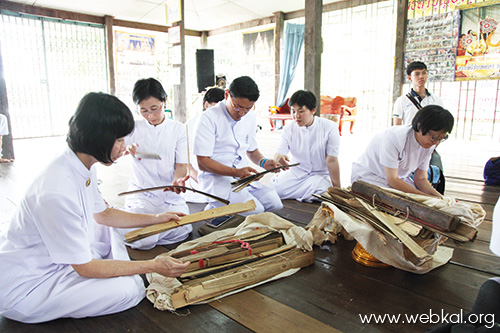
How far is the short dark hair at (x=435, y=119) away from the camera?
81.0 inches

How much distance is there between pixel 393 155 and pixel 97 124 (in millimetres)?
1866

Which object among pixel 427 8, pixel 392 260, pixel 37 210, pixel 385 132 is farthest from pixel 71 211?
pixel 427 8

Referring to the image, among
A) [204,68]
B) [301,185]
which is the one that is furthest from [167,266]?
[204,68]

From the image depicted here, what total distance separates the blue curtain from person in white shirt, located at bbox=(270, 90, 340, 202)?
5.47m

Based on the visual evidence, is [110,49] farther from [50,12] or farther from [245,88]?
[245,88]

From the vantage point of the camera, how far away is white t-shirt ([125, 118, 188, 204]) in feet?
7.68

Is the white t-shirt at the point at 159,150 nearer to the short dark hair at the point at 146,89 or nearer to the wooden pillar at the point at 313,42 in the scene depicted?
the short dark hair at the point at 146,89

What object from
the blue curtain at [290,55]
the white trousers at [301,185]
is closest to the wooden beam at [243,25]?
the blue curtain at [290,55]

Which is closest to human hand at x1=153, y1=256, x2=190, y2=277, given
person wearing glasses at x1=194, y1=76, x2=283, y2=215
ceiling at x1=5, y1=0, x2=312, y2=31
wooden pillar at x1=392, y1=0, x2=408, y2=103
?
person wearing glasses at x1=194, y1=76, x2=283, y2=215

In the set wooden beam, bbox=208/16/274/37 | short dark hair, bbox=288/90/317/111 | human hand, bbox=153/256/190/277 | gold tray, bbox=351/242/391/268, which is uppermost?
wooden beam, bbox=208/16/274/37

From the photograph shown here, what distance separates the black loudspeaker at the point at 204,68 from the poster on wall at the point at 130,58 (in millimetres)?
2452

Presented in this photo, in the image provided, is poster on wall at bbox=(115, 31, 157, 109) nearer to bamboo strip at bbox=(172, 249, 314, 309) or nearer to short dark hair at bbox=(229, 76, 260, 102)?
short dark hair at bbox=(229, 76, 260, 102)

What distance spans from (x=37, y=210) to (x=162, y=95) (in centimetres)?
119

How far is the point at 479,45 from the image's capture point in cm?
577
